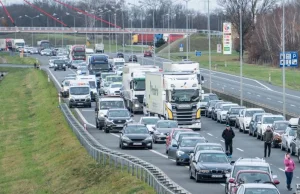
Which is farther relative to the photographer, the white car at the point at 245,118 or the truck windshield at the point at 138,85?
the truck windshield at the point at 138,85

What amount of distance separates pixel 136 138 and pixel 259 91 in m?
46.2

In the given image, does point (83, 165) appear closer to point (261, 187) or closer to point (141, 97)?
point (261, 187)

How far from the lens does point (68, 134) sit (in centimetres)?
5462

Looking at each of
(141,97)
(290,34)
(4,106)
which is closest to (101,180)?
(141,97)

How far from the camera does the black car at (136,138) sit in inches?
1761

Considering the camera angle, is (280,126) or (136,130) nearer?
(136,130)

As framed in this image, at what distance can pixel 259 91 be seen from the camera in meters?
89.6

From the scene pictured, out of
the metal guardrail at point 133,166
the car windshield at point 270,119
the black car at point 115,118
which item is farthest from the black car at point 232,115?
the metal guardrail at point 133,166

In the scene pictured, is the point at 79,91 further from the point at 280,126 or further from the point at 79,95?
the point at 280,126

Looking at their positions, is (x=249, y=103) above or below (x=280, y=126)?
below

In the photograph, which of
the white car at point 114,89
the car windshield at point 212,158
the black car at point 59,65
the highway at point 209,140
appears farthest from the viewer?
the black car at point 59,65

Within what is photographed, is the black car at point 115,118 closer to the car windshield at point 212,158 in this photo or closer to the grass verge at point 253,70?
the car windshield at point 212,158

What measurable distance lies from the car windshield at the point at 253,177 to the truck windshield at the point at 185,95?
2774 cm

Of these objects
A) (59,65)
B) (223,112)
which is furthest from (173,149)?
(59,65)
